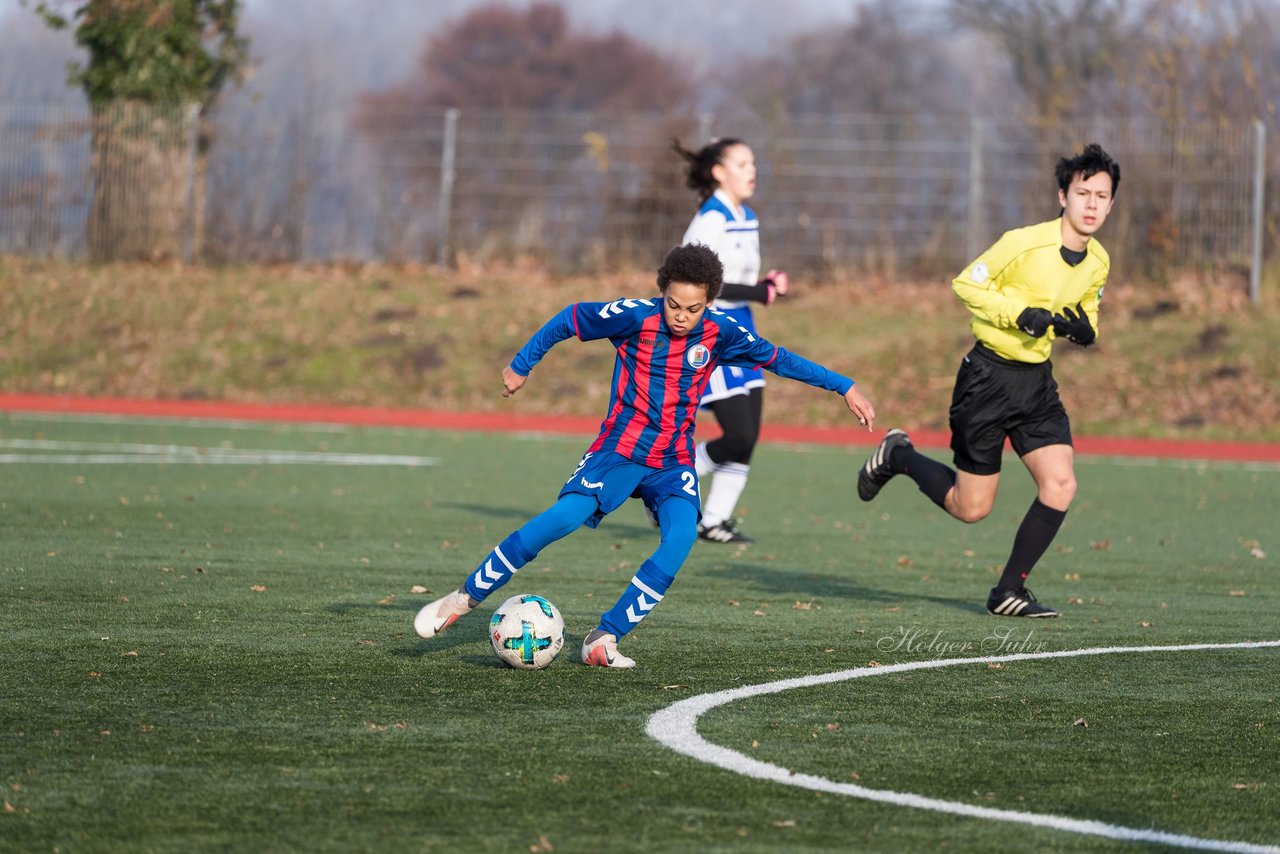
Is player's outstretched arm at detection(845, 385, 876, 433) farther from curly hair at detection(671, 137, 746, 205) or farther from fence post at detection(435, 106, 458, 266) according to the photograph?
fence post at detection(435, 106, 458, 266)

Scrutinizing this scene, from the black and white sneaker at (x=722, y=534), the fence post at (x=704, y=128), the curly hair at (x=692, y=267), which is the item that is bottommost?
the black and white sneaker at (x=722, y=534)

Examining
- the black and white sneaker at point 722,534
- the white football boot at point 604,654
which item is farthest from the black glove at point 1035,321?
the black and white sneaker at point 722,534

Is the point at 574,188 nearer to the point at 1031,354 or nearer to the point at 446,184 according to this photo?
the point at 446,184

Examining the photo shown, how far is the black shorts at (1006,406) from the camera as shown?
765 cm

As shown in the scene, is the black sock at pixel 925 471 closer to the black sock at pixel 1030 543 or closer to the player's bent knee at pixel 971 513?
the player's bent knee at pixel 971 513

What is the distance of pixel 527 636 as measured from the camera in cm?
599

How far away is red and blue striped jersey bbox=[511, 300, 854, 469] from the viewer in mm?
6305

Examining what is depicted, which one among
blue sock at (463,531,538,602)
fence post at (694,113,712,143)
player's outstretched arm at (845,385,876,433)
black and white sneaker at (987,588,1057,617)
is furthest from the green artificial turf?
fence post at (694,113,712,143)

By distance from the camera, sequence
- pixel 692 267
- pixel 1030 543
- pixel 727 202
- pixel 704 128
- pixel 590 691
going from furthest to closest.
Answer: pixel 704 128, pixel 727 202, pixel 1030 543, pixel 692 267, pixel 590 691

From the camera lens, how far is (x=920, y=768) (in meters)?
4.62

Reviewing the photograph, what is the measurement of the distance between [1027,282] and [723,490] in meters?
→ 3.38

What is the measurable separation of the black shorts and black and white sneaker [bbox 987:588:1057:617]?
1.96 feet

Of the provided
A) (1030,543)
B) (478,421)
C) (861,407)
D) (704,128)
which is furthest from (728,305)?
(704,128)

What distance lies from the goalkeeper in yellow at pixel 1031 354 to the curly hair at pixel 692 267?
1774 mm
